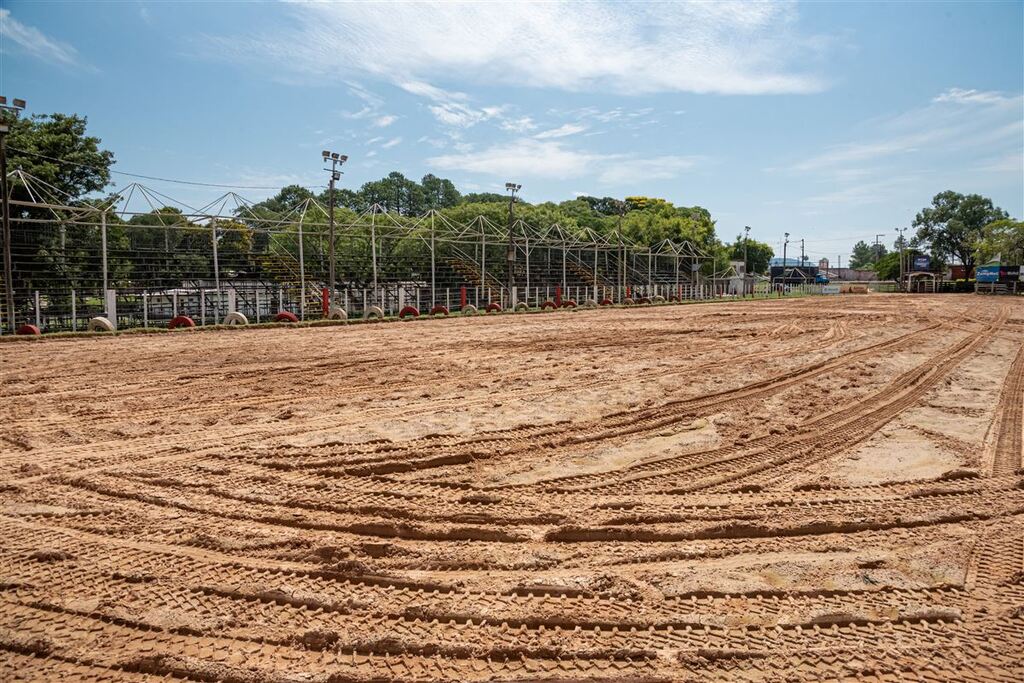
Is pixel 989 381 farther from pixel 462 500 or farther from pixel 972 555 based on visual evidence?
pixel 462 500

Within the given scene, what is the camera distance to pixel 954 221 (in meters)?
92.9

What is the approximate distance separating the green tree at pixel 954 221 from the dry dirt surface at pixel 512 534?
344ft

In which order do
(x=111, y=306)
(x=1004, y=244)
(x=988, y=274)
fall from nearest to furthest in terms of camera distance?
1. (x=111, y=306)
2. (x=988, y=274)
3. (x=1004, y=244)

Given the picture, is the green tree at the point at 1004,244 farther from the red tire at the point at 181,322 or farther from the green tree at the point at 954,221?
the red tire at the point at 181,322

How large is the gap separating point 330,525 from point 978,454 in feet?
19.9

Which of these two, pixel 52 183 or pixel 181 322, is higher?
pixel 52 183

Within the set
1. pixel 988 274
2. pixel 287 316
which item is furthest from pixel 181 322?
pixel 988 274

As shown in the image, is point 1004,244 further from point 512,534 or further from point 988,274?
point 512,534

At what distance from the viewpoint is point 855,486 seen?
5.11 metres

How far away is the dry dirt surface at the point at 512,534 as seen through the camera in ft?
9.77

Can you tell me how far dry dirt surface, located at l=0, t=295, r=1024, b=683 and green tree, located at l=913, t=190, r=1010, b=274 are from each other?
105m

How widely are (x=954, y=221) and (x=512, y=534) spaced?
370 ft

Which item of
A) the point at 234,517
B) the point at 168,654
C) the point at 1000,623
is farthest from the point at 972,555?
the point at 234,517

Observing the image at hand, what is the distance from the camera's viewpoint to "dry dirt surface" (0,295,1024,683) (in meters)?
2.98
